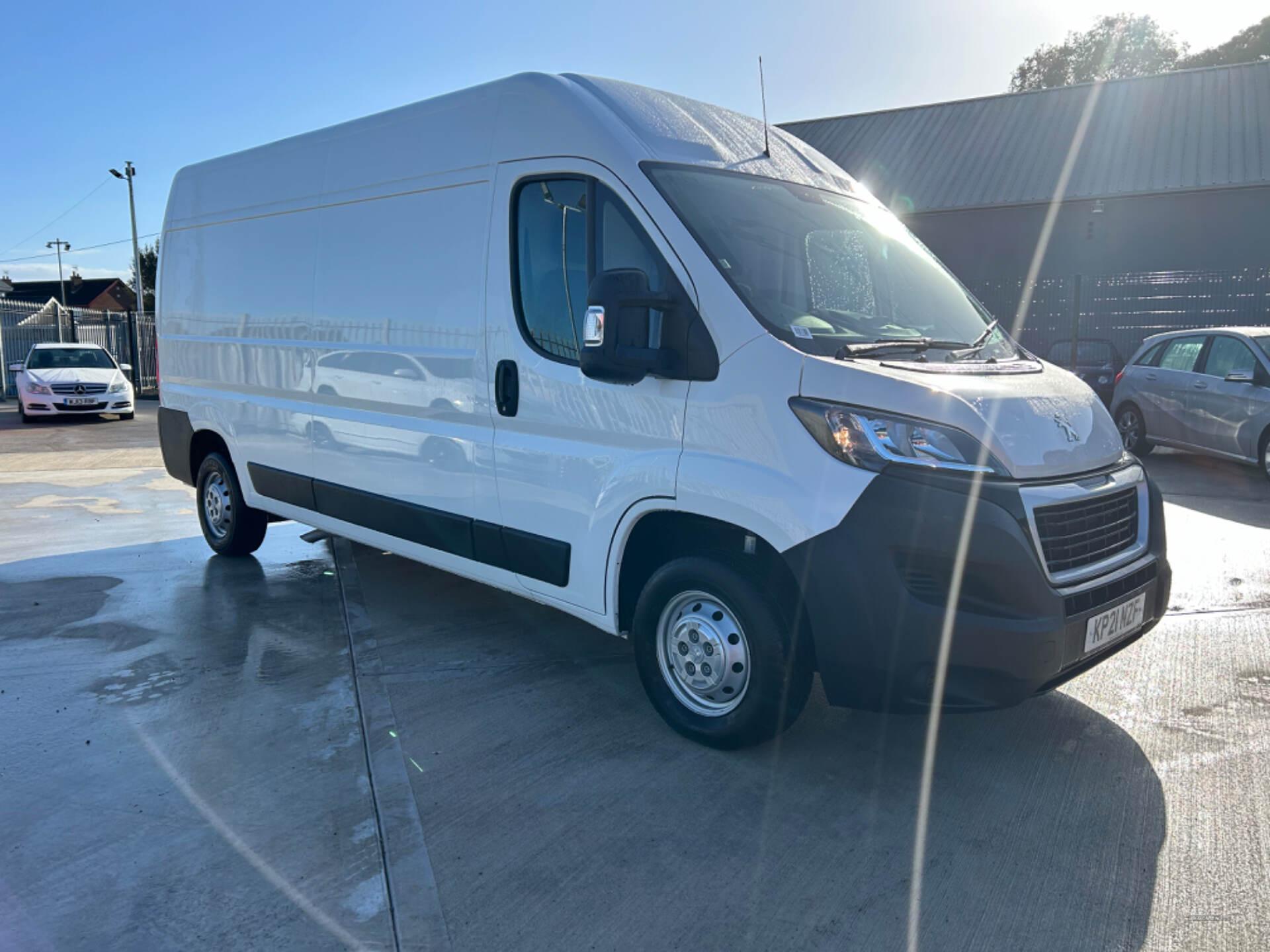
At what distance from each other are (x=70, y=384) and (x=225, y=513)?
42.2 ft

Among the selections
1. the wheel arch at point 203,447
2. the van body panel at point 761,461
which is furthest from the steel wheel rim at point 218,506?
the van body panel at point 761,461

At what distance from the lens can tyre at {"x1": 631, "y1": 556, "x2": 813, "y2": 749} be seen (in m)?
3.36

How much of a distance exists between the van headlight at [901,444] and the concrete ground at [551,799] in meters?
1.18

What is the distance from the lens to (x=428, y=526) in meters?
4.71

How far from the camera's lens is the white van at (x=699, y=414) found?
3070 mm

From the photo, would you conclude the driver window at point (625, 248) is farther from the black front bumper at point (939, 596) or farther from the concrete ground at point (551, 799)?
Result: the concrete ground at point (551, 799)

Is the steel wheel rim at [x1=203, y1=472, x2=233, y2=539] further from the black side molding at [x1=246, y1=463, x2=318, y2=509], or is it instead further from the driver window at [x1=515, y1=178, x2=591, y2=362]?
the driver window at [x1=515, y1=178, x2=591, y2=362]

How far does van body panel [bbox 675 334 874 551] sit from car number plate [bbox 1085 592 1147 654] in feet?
3.02

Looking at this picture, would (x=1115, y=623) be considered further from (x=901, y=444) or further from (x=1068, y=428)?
(x=901, y=444)

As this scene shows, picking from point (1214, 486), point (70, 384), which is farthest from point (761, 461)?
point (70, 384)

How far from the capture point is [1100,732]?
3.83m

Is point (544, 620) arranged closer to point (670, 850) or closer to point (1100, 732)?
point (670, 850)

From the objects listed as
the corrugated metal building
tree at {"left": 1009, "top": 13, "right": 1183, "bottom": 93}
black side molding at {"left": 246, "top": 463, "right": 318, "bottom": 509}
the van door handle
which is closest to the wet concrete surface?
black side molding at {"left": 246, "top": 463, "right": 318, "bottom": 509}

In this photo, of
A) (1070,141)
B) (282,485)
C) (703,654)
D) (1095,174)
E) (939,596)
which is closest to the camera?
(939,596)
